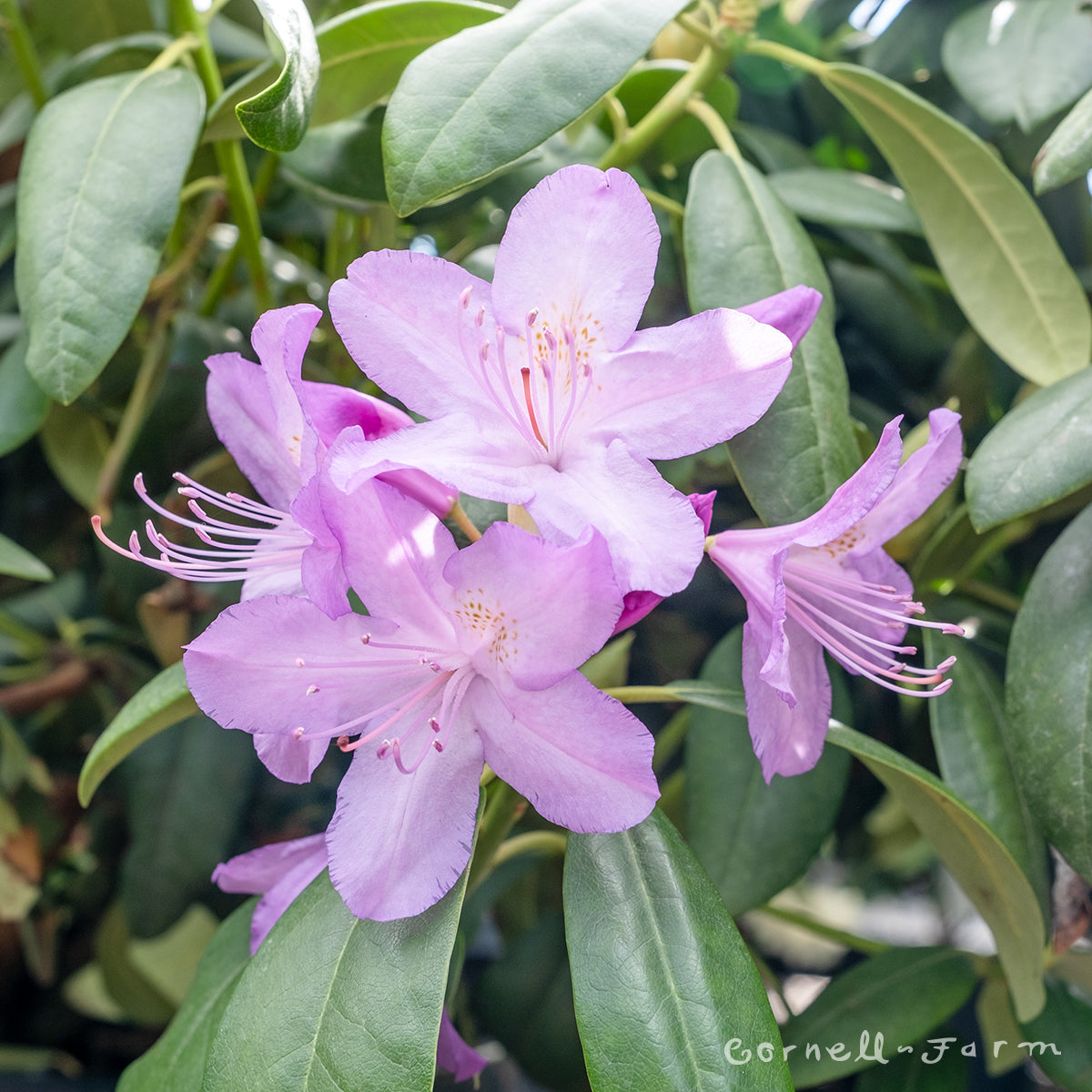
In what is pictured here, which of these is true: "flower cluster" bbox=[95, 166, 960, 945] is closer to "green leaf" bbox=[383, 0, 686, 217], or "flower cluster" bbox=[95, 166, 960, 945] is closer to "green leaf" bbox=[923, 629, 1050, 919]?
"green leaf" bbox=[383, 0, 686, 217]

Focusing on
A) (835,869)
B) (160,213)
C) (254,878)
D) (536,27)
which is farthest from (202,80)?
(835,869)

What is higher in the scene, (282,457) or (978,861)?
(282,457)

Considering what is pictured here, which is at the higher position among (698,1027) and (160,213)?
(160,213)

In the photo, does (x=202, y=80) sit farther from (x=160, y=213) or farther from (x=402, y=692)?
(x=402, y=692)

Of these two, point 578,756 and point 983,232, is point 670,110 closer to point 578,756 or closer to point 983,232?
point 983,232

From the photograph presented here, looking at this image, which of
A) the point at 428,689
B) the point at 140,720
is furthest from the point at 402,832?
the point at 140,720

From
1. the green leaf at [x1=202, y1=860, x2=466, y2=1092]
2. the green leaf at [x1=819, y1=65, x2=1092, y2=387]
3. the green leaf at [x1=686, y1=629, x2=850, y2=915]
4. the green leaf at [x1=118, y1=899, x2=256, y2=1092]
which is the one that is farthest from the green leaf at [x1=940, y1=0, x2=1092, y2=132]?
the green leaf at [x1=118, y1=899, x2=256, y2=1092]
